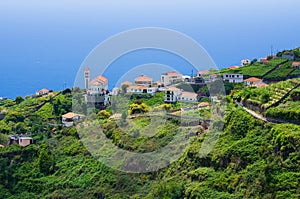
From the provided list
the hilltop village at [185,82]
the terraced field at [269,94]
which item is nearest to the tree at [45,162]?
the hilltop village at [185,82]

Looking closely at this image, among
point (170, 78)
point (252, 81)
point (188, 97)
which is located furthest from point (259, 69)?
point (188, 97)

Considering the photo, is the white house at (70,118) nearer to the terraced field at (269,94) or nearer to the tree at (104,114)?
the tree at (104,114)

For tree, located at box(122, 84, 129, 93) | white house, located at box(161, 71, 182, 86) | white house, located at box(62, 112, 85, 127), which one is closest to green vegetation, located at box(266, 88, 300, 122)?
white house, located at box(62, 112, 85, 127)

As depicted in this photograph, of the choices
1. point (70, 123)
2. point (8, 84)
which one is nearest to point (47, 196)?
point (70, 123)

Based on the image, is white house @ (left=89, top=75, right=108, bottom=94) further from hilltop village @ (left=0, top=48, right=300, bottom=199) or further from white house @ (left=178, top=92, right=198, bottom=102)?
white house @ (left=178, top=92, right=198, bottom=102)

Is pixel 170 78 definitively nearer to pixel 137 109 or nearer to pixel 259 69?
pixel 259 69

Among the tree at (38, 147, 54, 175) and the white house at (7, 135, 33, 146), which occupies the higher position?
the white house at (7, 135, 33, 146)
